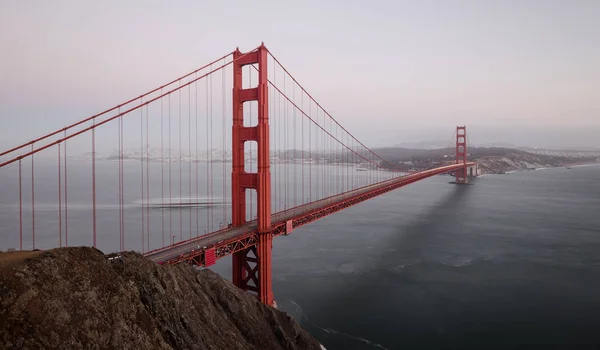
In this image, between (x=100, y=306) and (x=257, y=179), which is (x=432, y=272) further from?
(x=100, y=306)

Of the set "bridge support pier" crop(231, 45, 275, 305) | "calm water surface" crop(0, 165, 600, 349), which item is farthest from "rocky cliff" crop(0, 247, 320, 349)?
"calm water surface" crop(0, 165, 600, 349)

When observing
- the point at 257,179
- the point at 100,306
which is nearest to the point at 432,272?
the point at 257,179

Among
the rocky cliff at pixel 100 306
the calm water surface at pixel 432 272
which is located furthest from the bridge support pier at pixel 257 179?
the rocky cliff at pixel 100 306

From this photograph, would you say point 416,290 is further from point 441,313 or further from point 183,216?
point 183,216

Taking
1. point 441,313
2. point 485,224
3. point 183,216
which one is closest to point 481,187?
point 485,224

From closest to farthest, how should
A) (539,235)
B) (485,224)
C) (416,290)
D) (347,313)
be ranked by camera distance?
(347,313)
(416,290)
(539,235)
(485,224)
